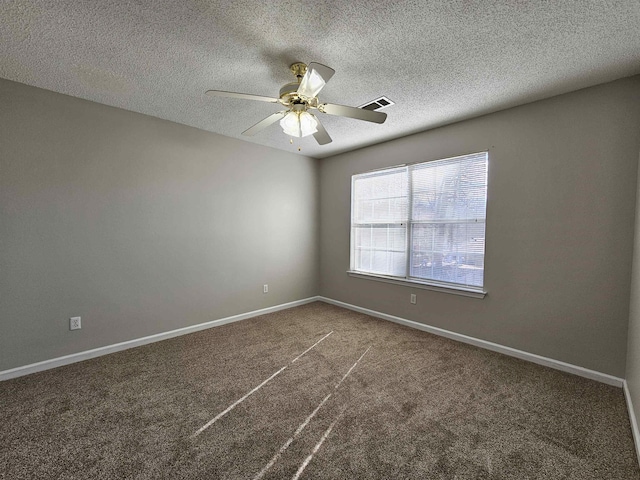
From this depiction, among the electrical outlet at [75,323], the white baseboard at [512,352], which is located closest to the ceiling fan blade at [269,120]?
the electrical outlet at [75,323]

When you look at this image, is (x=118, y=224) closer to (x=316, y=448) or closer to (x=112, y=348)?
(x=112, y=348)

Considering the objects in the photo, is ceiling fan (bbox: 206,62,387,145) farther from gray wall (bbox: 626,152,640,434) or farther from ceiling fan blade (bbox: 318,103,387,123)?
gray wall (bbox: 626,152,640,434)

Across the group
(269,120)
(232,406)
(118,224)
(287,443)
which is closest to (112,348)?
(118,224)

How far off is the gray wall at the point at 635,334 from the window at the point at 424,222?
3.56 feet

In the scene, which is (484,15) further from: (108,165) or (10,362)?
(10,362)

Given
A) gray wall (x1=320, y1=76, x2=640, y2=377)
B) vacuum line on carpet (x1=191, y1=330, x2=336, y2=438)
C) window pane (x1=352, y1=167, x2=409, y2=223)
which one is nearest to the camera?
vacuum line on carpet (x1=191, y1=330, x2=336, y2=438)

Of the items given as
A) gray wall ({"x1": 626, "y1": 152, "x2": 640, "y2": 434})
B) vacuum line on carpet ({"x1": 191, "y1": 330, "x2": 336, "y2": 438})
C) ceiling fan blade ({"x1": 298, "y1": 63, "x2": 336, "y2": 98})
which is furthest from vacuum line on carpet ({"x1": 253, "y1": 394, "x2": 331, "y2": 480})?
ceiling fan blade ({"x1": 298, "y1": 63, "x2": 336, "y2": 98})

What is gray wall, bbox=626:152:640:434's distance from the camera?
68.3 inches

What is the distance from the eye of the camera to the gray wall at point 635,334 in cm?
173

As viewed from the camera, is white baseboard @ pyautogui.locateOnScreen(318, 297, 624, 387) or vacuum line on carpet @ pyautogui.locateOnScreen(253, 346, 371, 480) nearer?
vacuum line on carpet @ pyautogui.locateOnScreen(253, 346, 371, 480)

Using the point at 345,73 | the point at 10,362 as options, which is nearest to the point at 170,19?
the point at 345,73

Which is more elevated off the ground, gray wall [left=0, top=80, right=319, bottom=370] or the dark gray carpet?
gray wall [left=0, top=80, right=319, bottom=370]

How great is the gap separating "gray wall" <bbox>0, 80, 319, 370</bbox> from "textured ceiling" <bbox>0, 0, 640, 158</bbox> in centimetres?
41

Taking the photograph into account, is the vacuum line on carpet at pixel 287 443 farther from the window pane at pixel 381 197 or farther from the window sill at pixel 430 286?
the window pane at pixel 381 197
